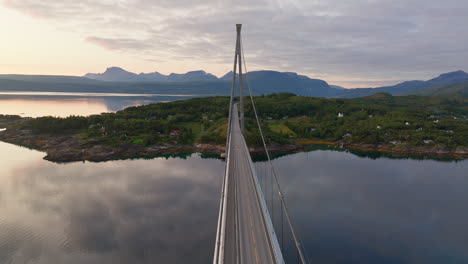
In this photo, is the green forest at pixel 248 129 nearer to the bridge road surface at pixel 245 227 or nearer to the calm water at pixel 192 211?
the calm water at pixel 192 211

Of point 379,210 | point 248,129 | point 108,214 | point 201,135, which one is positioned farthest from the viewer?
point 201,135

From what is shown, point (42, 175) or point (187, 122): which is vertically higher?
point (187, 122)

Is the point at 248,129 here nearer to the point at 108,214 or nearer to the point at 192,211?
the point at 192,211

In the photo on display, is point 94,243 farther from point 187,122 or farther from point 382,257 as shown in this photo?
point 187,122

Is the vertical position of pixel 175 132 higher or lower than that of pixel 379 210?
higher

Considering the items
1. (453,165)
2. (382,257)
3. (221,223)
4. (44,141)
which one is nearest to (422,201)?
(382,257)

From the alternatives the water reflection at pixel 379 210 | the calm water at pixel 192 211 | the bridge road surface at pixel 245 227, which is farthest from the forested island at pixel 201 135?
the bridge road surface at pixel 245 227

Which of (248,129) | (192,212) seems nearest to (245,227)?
(192,212)
